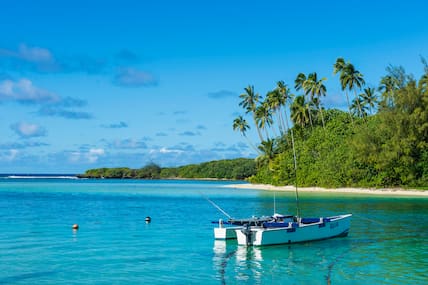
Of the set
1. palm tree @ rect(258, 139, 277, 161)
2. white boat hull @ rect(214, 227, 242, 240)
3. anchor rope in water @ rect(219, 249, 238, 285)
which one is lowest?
anchor rope in water @ rect(219, 249, 238, 285)

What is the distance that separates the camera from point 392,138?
8088cm

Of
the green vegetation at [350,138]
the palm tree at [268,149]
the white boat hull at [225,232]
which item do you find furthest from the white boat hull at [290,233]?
the palm tree at [268,149]

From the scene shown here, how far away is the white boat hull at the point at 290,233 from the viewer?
93.4 ft

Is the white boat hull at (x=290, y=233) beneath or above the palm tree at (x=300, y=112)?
beneath

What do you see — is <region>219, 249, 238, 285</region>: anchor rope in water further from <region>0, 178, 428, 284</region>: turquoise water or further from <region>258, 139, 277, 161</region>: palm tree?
<region>258, 139, 277, 161</region>: palm tree

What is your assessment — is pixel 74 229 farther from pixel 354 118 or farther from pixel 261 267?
pixel 354 118

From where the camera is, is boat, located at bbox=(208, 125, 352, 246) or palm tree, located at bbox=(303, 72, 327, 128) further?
palm tree, located at bbox=(303, 72, 327, 128)

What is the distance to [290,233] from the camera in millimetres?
29188

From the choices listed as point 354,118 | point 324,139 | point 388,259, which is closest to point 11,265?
point 388,259

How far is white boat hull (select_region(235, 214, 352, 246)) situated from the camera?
28.5 m

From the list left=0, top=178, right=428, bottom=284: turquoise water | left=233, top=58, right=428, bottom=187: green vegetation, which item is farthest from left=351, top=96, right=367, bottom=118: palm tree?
left=0, top=178, right=428, bottom=284: turquoise water

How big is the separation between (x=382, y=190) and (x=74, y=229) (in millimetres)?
60260

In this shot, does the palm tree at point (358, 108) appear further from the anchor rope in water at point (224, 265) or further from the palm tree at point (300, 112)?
the anchor rope in water at point (224, 265)

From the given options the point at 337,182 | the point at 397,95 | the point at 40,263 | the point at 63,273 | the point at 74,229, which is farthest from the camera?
the point at 337,182
